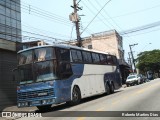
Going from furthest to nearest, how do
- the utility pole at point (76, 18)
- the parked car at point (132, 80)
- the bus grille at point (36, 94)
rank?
1. the parked car at point (132, 80)
2. the utility pole at point (76, 18)
3. the bus grille at point (36, 94)

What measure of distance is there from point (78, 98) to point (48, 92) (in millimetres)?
3138

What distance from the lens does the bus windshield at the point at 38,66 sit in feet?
54.5

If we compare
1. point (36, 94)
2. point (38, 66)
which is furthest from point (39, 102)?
point (38, 66)

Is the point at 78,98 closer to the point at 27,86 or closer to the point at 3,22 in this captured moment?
the point at 27,86

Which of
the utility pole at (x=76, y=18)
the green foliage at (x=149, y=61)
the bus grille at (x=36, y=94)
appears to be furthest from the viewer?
the green foliage at (x=149, y=61)

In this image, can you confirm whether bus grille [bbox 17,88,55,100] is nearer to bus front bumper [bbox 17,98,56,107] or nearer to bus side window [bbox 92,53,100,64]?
bus front bumper [bbox 17,98,56,107]

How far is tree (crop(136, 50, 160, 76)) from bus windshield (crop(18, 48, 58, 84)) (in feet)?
271

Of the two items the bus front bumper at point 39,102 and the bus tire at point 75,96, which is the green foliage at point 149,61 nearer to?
the bus tire at point 75,96

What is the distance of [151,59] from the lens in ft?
317

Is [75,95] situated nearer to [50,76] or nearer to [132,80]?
[50,76]

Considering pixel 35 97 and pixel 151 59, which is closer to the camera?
pixel 35 97

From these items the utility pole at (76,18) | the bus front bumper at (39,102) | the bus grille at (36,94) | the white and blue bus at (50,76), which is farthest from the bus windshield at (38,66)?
the utility pole at (76,18)

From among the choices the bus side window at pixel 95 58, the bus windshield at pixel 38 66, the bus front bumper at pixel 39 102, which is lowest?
the bus front bumper at pixel 39 102

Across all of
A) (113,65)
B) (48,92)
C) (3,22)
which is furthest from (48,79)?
(3,22)
